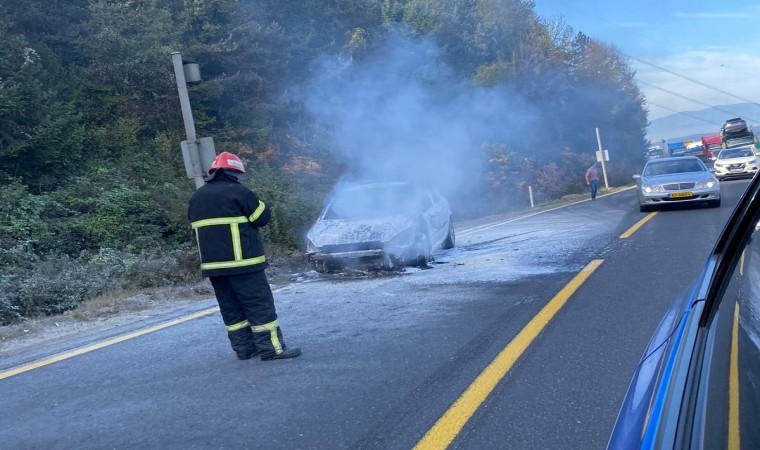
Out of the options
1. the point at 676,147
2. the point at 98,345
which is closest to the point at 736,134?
the point at 676,147

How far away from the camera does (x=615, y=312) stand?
661 cm

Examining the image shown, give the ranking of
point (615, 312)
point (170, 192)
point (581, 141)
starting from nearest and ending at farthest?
point (615, 312) → point (170, 192) → point (581, 141)

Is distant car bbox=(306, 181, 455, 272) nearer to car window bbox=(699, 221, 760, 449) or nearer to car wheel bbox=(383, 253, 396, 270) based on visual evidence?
car wheel bbox=(383, 253, 396, 270)

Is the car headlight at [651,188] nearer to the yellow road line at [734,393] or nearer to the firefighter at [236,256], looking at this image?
the firefighter at [236,256]

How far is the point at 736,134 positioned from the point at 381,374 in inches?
1516

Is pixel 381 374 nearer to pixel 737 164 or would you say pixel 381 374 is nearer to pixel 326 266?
pixel 326 266

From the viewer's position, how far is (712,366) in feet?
6.71

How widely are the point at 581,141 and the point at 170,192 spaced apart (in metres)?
30.3

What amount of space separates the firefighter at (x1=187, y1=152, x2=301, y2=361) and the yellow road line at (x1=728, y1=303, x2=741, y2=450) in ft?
13.2

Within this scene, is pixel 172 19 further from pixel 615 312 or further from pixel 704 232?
pixel 615 312

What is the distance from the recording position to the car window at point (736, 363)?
1.69 m

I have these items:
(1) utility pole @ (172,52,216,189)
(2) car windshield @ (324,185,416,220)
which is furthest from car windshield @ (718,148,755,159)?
(1) utility pole @ (172,52,216,189)

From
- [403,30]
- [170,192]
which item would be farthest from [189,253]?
[403,30]

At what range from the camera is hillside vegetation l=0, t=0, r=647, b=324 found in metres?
14.8
